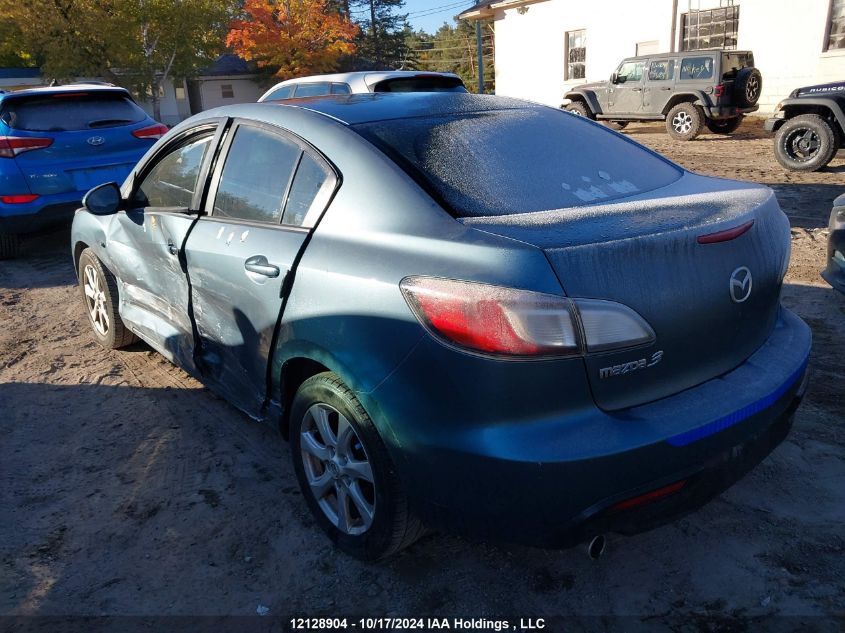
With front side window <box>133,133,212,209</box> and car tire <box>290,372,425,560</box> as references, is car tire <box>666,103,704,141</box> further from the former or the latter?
car tire <box>290,372,425,560</box>

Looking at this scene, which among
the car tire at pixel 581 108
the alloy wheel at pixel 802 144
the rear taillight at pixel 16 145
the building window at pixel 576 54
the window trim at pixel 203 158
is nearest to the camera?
the window trim at pixel 203 158

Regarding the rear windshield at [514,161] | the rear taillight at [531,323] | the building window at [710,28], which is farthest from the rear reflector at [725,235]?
the building window at [710,28]

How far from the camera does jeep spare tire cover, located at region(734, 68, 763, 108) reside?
1457 centimetres

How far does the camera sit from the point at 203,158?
3436mm

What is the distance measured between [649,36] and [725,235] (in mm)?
19469

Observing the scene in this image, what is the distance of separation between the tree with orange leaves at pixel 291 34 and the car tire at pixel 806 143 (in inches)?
968

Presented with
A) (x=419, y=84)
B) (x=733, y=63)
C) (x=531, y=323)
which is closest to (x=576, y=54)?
(x=733, y=63)

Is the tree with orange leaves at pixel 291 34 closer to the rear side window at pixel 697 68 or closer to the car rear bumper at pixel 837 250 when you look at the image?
the rear side window at pixel 697 68

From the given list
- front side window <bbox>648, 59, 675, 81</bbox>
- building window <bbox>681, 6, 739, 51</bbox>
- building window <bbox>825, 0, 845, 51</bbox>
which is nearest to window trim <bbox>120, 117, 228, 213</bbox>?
front side window <bbox>648, 59, 675, 81</bbox>

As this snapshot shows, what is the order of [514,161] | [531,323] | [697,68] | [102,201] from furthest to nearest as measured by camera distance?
1. [697,68]
2. [102,201]
3. [514,161]
4. [531,323]

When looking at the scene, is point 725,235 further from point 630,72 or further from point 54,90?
point 630,72

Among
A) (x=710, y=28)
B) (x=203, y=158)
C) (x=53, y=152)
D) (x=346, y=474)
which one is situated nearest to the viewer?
(x=346, y=474)

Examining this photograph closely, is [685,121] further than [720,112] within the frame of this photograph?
Yes

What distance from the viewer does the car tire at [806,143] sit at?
9.91 metres
